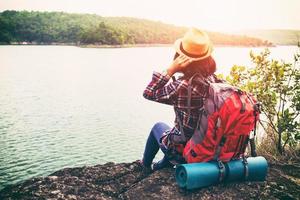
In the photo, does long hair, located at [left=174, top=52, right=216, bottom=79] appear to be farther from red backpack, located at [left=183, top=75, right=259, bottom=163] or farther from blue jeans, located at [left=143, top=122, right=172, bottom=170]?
blue jeans, located at [left=143, top=122, right=172, bottom=170]

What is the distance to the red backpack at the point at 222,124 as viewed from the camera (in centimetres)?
299

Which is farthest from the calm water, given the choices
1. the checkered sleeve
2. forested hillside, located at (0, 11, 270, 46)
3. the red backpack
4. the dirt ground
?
forested hillside, located at (0, 11, 270, 46)

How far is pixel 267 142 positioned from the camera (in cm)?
589

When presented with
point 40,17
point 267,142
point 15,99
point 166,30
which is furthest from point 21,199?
point 166,30

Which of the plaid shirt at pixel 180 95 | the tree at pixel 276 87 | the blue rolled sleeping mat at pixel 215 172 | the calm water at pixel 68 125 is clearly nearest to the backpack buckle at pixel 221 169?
the blue rolled sleeping mat at pixel 215 172

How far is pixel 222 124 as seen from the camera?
299 cm

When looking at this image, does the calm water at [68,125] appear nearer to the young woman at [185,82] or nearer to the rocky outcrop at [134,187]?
the rocky outcrop at [134,187]

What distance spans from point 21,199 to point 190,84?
6.48ft

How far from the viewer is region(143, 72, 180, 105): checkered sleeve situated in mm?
3203

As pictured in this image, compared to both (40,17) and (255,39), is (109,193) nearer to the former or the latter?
(40,17)

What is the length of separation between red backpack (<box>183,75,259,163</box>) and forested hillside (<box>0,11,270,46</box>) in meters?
87.9

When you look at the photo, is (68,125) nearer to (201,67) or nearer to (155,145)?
(155,145)

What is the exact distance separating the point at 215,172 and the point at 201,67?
0.97 m

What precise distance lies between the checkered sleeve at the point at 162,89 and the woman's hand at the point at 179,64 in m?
0.10
